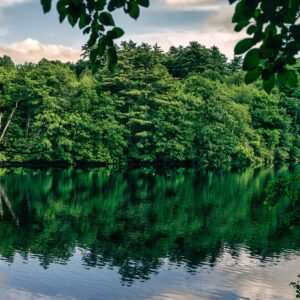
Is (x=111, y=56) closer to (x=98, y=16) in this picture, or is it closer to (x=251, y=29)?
(x=98, y=16)

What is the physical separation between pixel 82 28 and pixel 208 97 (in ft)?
209

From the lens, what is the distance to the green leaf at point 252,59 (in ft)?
7.50

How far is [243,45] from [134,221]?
27886 mm

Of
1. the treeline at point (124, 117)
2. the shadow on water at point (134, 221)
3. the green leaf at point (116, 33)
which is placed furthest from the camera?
the treeline at point (124, 117)

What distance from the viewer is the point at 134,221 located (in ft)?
97.8

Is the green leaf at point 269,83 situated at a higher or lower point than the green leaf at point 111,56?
lower

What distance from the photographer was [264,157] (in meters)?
74.7

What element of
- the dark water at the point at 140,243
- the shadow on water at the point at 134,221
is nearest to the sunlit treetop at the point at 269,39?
the dark water at the point at 140,243

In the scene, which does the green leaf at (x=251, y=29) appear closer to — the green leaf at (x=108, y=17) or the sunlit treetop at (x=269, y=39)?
the sunlit treetop at (x=269, y=39)

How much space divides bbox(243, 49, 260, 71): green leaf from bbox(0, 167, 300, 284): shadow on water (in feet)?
58.3

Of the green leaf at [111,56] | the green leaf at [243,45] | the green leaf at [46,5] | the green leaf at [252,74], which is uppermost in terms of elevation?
the green leaf at [46,5]

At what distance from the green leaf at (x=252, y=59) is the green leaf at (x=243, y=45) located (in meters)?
0.05

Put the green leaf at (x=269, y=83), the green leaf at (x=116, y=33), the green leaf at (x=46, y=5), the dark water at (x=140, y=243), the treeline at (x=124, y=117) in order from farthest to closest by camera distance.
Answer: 1. the treeline at (x=124, y=117)
2. the dark water at (x=140, y=243)
3. the green leaf at (x=46, y=5)
4. the green leaf at (x=116, y=33)
5. the green leaf at (x=269, y=83)

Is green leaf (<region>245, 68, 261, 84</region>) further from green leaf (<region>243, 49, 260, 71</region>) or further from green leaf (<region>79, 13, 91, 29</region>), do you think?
green leaf (<region>79, 13, 91, 29</region>)
